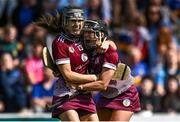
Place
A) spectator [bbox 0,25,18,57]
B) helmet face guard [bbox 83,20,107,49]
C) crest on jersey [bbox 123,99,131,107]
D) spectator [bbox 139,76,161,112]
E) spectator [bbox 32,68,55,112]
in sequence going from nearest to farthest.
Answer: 1. helmet face guard [bbox 83,20,107,49]
2. crest on jersey [bbox 123,99,131,107]
3. spectator [bbox 32,68,55,112]
4. spectator [bbox 139,76,161,112]
5. spectator [bbox 0,25,18,57]

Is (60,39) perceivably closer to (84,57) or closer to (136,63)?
(84,57)

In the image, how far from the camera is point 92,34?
7785 millimetres

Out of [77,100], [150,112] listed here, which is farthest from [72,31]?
[150,112]

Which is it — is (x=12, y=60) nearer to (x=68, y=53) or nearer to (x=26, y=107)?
(x=26, y=107)

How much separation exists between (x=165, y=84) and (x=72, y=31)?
17.3ft

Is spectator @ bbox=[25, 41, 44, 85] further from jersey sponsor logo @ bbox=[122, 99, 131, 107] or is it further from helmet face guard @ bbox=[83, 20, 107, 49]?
helmet face guard @ bbox=[83, 20, 107, 49]

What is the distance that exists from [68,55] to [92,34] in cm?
34

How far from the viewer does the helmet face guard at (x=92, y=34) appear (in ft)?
25.5

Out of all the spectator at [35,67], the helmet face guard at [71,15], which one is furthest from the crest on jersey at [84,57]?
the spectator at [35,67]

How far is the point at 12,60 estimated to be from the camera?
12891mm

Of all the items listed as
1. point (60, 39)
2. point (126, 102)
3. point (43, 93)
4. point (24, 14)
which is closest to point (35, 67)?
point (43, 93)

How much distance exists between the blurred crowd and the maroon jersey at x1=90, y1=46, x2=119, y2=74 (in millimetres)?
4284

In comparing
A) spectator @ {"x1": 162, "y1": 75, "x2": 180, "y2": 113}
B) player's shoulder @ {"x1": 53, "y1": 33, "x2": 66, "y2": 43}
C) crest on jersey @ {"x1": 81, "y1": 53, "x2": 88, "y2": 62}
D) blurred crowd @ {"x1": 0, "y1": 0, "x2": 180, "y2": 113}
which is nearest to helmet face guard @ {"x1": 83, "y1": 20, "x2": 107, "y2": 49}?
crest on jersey @ {"x1": 81, "y1": 53, "x2": 88, "y2": 62}

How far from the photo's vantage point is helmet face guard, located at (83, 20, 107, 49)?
778 centimetres
